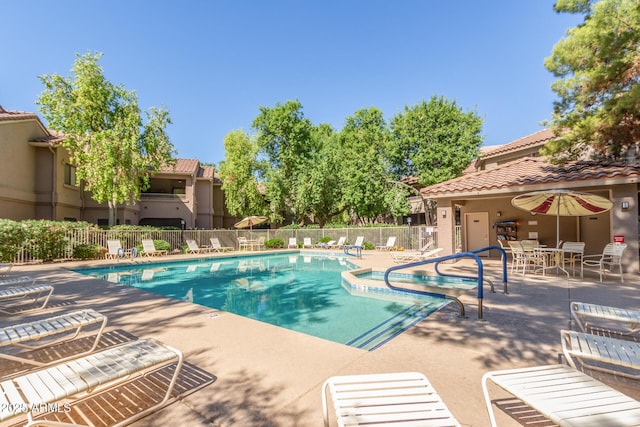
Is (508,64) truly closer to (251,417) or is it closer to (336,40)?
(336,40)

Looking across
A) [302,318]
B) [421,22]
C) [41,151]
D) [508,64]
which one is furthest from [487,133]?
[41,151]

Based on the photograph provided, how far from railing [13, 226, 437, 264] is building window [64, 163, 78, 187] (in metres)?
6.70

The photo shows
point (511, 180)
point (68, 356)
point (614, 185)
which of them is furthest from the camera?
point (511, 180)

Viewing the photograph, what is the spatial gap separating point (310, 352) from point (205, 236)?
64.7 ft

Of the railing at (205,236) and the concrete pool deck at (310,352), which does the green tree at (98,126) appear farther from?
the concrete pool deck at (310,352)

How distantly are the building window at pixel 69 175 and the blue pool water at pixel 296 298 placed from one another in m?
10.5

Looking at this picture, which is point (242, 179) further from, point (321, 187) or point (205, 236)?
point (205, 236)

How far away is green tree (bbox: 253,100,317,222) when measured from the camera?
27.7 metres

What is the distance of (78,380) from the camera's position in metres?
2.10

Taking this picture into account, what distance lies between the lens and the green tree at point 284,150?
2769 centimetres

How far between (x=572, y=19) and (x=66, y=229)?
860 inches

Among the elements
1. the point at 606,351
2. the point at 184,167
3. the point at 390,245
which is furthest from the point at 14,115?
the point at 606,351

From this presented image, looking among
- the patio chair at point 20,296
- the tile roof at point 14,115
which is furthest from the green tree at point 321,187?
the patio chair at point 20,296

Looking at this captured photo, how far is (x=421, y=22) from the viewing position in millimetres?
17672
